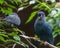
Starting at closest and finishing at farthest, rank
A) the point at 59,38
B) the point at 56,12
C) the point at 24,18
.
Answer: the point at 56,12 → the point at 59,38 → the point at 24,18

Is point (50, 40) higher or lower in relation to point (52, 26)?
lower

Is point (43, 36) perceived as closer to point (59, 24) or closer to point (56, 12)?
point (59, 24)

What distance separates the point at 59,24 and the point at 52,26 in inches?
6.7

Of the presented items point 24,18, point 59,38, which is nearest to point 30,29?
point 24,18

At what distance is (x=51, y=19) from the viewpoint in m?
3.15

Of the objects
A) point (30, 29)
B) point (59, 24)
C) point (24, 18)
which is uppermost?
point (59, 24)

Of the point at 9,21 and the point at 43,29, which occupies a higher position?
the point at 9,21

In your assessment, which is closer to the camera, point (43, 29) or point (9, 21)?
point (9, 21)

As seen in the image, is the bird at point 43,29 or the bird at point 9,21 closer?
the bird at point 9,21

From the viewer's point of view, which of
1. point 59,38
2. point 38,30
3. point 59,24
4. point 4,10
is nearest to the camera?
point 4,10

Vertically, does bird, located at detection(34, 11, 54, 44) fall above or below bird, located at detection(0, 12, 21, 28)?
below

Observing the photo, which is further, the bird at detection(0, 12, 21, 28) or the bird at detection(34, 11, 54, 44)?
the bird at detection(34, 11, 54, 44)

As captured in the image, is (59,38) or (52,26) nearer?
(52,26)

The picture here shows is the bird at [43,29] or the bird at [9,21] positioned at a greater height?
the bird at [9,21]
